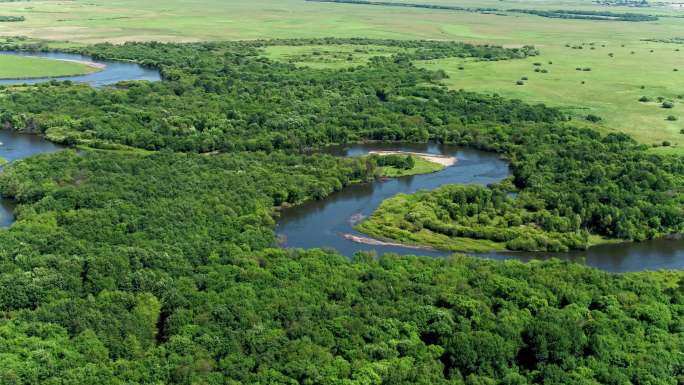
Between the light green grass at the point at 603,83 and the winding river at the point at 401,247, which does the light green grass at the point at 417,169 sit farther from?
the light green grass at the point at 603,83

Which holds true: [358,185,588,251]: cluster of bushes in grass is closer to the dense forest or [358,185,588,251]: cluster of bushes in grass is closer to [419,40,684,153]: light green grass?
the dense forest

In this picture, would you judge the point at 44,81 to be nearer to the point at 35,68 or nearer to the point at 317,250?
the point at 35,68

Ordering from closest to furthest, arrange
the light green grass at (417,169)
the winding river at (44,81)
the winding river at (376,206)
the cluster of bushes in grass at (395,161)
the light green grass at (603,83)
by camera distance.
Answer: the winding river at (376,206) → the light green grass at (417,169) → the winding river at (44,81) → the cluster of bushes in grass at (395,161) → the light green grass at (603,83)

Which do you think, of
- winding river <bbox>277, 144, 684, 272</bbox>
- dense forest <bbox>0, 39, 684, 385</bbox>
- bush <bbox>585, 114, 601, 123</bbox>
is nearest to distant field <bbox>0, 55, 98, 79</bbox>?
dense forest <bbox>0, 39, 684, 385</bbox>

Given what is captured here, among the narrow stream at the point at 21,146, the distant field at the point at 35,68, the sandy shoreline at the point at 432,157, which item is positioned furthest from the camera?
the distant field at the point at 35,68

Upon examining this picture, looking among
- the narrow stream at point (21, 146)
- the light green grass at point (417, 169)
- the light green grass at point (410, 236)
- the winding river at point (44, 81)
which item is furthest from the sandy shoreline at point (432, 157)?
the winding river at point (44, 81)

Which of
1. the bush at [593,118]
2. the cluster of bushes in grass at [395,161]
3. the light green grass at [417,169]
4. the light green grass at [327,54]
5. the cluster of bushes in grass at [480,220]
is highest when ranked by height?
the light green grass at [327,54]

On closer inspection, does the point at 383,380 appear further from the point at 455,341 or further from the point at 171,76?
the point at 171,76
